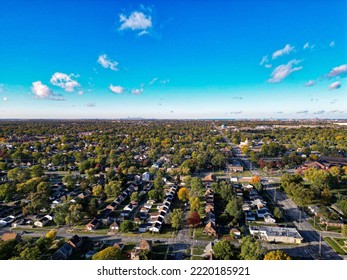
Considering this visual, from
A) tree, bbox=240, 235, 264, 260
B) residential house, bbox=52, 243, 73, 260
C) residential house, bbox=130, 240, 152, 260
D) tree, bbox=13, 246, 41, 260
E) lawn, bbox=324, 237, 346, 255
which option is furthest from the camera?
lawn, bbox=324, 237, 346, 255

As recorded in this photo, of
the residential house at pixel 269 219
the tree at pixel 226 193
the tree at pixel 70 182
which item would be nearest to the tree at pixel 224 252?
the residential house at pixel 269 219

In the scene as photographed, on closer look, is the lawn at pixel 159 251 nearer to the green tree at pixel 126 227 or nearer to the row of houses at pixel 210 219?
the green tree at pixel 126 227

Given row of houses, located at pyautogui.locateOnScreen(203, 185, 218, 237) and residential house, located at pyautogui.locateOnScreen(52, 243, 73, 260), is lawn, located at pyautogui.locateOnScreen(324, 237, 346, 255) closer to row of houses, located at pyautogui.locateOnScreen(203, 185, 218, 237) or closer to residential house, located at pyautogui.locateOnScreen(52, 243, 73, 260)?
row of houses, located at pyautogui.locateOnScreen(203, 185, 218, 237)

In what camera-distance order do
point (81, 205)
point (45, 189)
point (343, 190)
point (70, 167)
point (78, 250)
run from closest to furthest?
1. point (78, 250)
2. point (81, 205)
3. point (45, 189)
4. point (343, 190)
5. point (70, 167)

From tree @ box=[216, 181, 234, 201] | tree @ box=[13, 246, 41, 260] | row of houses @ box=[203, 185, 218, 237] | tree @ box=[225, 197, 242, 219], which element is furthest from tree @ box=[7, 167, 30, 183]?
tree @ box=[225, 197, 242, 219]

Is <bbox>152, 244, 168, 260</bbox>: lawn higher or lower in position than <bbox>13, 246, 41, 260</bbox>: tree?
lower

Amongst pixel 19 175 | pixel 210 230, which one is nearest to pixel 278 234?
pixel 210 230

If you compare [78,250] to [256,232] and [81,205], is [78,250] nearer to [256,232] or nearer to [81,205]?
[81,205]
